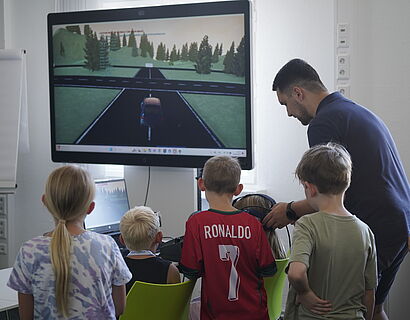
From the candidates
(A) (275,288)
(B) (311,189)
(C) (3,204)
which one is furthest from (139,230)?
(C) (3,204)

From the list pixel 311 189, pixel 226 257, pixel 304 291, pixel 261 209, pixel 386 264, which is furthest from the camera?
pixel 261 209

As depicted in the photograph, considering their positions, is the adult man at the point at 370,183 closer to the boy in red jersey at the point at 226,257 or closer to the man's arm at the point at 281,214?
the man's arm at the point at 281,214

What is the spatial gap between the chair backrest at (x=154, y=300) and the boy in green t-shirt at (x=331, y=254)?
0.45m

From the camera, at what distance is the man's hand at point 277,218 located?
7.98 ft

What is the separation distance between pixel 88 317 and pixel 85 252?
218 millimetres

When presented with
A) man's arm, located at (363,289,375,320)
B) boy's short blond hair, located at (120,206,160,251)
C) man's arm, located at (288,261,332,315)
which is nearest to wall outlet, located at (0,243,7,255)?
boy's short blond hair, located at (120,206,160,251)

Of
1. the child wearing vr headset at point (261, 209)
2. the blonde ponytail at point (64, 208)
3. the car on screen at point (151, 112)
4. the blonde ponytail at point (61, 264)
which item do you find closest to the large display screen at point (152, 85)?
the car on screen at point (151, 112)

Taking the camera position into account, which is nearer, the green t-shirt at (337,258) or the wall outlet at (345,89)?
the green t-shirt at (337,258)

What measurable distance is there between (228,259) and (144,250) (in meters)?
0.38

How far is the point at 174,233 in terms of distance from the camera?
12.2 ft

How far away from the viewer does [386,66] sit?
363 cm

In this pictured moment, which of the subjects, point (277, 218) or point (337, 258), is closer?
point (337, 258)

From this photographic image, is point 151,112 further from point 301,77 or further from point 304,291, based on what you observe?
point 304,291

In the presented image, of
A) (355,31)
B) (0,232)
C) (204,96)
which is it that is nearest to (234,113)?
(204,96)
